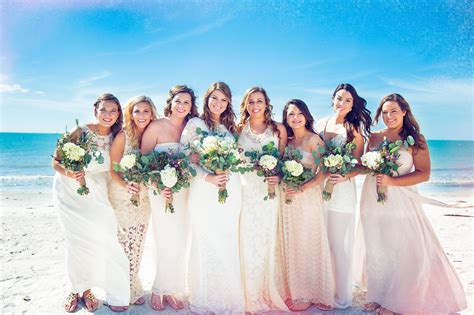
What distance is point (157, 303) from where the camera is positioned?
18.6 ft

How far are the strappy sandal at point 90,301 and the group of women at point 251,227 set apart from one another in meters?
0.03

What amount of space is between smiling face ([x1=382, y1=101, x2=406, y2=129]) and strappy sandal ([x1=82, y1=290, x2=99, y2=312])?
17.2 ft

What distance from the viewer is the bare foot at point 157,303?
18.5 feet

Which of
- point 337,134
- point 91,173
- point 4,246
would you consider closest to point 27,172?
point 4,246

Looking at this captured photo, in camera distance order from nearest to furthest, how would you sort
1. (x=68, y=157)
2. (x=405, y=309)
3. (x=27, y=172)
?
(x=68, y=157), (x=405, y=309), (x=27, y=172)

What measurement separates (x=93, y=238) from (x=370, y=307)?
4.34m

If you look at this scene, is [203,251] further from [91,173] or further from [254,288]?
[91,173]

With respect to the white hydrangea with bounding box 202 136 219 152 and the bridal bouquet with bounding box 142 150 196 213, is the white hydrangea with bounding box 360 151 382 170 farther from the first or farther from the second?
the bridal bouquet with bounding box 142 150 196 213

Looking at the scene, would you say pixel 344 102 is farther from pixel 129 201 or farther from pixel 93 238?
pixel 93 238

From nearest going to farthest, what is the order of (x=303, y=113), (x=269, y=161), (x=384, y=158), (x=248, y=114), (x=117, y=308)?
(x=269, y=161)
(x=384, y=158)
(x=117, y=308)
(x=303, y=113)
(x=248, y=114)

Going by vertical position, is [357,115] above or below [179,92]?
below

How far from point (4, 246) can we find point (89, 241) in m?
5.21

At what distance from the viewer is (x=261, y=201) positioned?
5723 millimetres

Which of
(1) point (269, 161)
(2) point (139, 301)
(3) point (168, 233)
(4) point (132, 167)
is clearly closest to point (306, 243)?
(1) point (269, 161)
